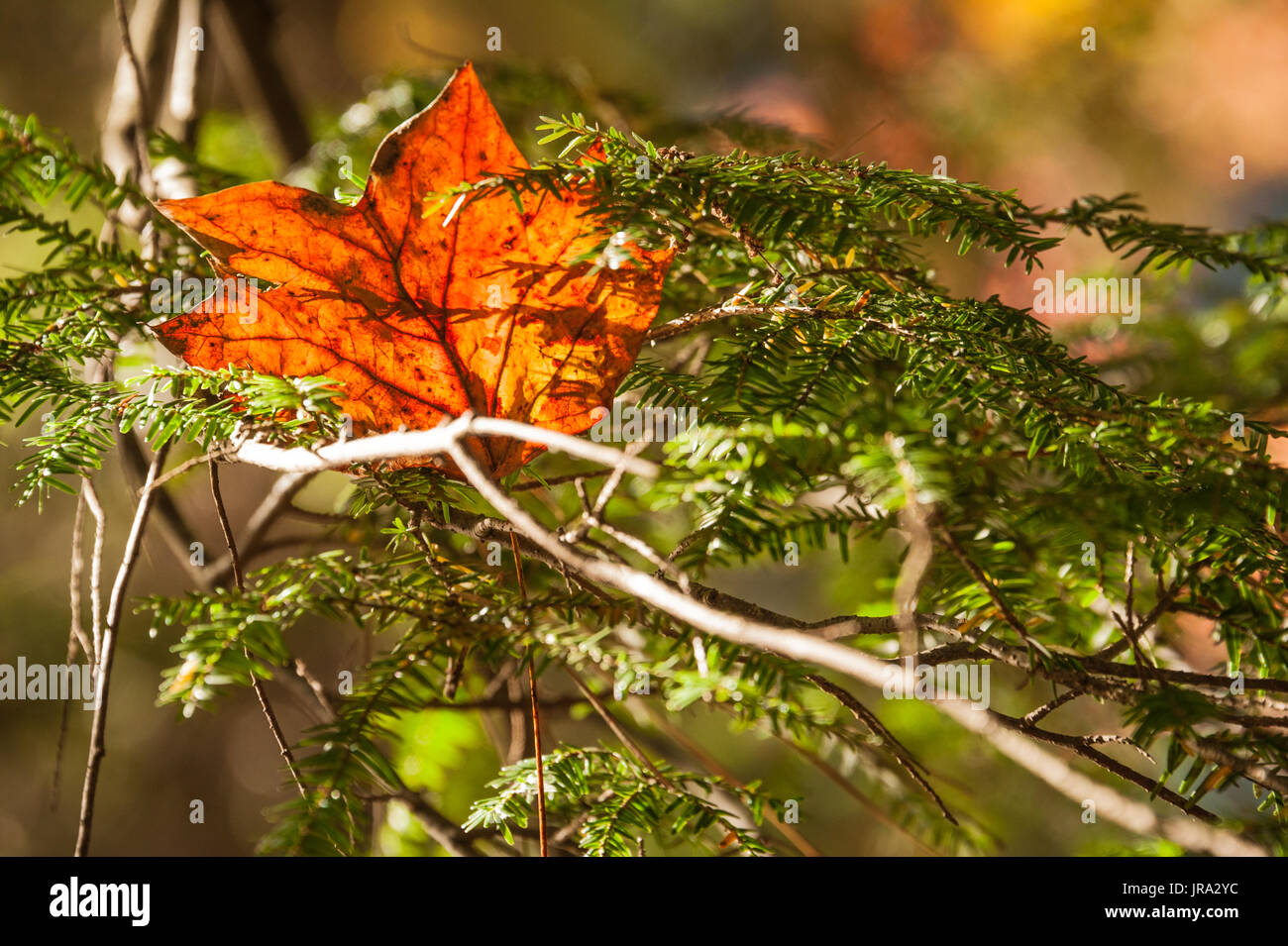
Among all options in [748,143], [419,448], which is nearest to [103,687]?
[419,448]

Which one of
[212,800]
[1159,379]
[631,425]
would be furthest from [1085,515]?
[212,800]

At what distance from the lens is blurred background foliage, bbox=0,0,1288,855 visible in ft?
2.31

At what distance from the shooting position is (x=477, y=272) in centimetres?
32

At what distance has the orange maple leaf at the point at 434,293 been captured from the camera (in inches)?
11.6

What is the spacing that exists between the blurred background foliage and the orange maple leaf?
0.14 metres

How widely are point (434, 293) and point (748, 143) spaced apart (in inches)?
13.5

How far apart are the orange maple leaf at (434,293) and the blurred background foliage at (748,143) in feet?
0.47
